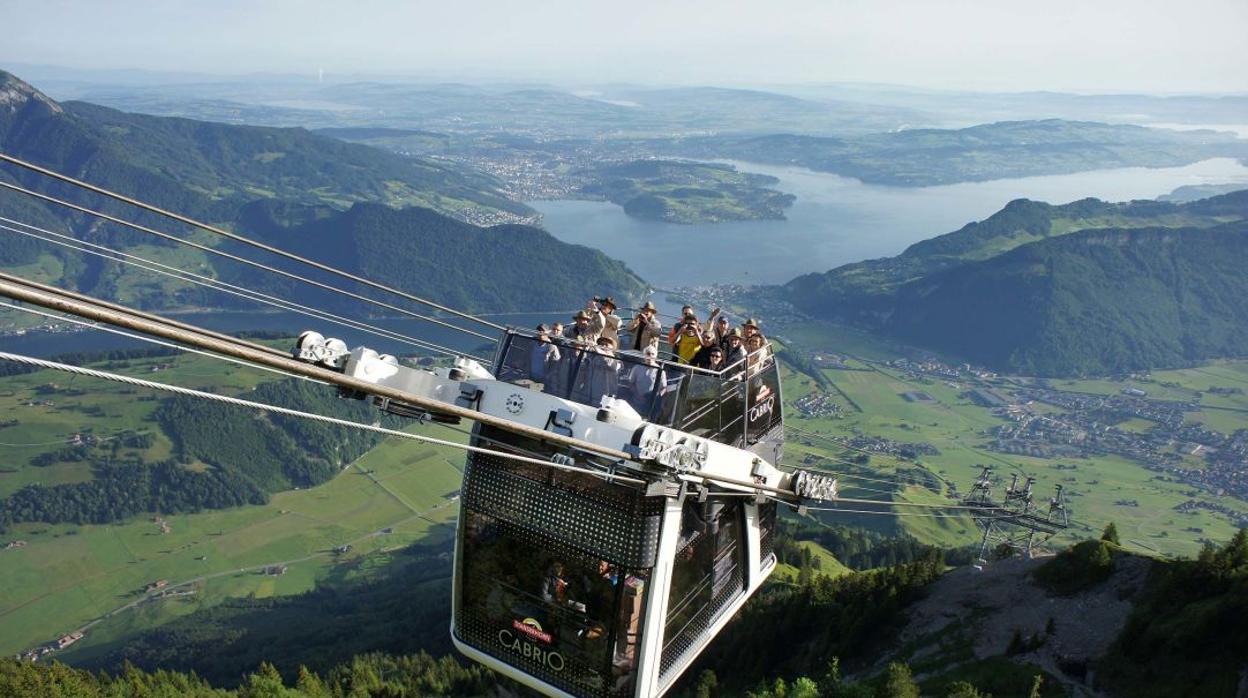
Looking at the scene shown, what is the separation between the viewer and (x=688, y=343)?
1602 cm

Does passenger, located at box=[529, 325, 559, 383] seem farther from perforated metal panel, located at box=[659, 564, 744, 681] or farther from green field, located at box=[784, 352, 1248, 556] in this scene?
green field, located at box=[784, 352, 1248, 556]

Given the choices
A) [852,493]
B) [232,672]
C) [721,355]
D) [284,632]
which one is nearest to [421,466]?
[284,632]

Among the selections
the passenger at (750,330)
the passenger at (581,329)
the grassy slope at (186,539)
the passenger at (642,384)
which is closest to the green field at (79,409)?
the grassy slope at (186,539)

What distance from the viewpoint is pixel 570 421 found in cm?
1143

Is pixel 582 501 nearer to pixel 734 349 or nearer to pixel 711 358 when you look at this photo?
pixel 711 358

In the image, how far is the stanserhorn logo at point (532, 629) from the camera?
12.2 m

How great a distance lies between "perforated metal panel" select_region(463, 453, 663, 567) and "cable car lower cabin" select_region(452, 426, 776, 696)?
0.5 inches

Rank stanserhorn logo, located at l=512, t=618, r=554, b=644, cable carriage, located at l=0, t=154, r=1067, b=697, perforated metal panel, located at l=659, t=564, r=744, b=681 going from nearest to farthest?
1. cable carriage, located at l=0, t=154, r=1067, b=697
2. stanserhorn logo, located at l=512, t=618, r=554, b=644
3. perforated metal panel, located at l=659, t=564, r=744, b=681

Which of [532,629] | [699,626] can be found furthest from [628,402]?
[699,626]

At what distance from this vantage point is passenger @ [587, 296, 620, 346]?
52.0 ft

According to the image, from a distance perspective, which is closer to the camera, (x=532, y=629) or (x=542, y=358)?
(x=532, y=629)

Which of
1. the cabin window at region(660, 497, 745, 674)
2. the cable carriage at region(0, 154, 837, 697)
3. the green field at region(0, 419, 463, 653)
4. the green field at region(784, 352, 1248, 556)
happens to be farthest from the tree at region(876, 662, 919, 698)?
the green field at region(0, 419, 463, 653)

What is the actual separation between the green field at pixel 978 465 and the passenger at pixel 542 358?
7657 cm

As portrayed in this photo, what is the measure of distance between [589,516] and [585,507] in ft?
0.42
